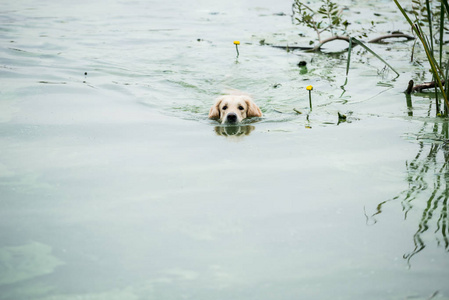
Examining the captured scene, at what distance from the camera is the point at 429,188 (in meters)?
3.01

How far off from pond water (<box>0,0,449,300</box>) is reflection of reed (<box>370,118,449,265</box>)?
12mm

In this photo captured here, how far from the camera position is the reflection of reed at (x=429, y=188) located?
98.9 inches

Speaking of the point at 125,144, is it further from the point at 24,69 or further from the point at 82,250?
the point at 24,69

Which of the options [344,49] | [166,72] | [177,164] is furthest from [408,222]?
[344,49]

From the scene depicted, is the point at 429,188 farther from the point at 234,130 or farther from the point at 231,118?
the point at 231,118

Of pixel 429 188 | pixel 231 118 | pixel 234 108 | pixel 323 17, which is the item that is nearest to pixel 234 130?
pixel 231 118

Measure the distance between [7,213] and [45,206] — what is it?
0.21 meters

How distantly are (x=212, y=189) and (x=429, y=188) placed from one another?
1.43m

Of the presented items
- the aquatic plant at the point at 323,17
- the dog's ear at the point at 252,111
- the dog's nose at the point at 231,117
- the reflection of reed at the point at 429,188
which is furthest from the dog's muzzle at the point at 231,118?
the aquatic plant at the point at 323,17

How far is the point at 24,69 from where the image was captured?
6234mm

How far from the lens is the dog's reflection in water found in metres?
4.57

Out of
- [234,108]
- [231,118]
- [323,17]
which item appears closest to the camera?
[231,118]

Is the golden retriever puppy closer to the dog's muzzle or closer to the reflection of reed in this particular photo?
the dog's muzzle

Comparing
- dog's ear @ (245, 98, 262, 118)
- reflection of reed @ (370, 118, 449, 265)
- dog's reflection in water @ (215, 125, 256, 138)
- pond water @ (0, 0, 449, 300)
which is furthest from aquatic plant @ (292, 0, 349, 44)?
reflection of reed @ (370, 118, 449, 265)
